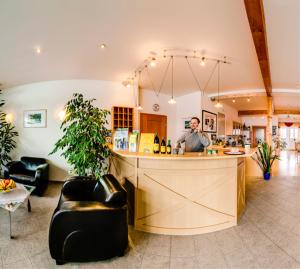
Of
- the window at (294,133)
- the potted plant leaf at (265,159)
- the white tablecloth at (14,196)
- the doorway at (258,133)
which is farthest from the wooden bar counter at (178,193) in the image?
the window at (294,133)

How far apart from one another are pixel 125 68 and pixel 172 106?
113 inches

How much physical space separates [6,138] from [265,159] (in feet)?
23.6

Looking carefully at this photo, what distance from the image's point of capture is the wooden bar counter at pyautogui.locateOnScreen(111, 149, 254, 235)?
250cm

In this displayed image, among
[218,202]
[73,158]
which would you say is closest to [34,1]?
[73,158]

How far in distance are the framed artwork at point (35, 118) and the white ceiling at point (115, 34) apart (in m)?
1.05

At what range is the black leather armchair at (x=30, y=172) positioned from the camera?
13.3ft

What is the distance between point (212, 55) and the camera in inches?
149

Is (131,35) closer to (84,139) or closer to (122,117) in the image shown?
(84,139)

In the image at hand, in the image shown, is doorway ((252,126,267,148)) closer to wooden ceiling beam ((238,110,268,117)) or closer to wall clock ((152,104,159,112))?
wooden ceiling beam ((238,110,268,117))

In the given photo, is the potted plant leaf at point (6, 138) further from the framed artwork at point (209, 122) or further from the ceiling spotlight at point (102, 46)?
the framed artwork at point (209, 122)

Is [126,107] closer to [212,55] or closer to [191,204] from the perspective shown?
[212,55]

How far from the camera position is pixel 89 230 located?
6.18 feet

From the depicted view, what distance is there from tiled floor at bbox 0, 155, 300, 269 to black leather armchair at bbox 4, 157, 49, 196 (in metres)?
0.87

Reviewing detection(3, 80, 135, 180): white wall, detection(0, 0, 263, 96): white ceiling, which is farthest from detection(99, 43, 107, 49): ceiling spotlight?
detection(3, 80, 135, 180): white wall
